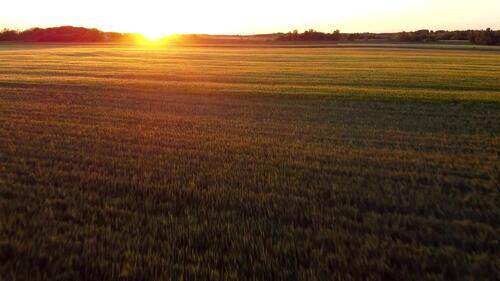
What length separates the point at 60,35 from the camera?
117 metres

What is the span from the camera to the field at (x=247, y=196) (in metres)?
4.52

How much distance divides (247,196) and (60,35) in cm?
12577

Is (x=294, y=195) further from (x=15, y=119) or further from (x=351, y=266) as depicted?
(x=15, y=119)

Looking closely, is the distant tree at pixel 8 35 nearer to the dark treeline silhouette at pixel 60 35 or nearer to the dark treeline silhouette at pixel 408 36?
the dark treeline silhouette at pixel 60 35

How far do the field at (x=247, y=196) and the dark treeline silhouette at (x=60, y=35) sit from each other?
113778mm

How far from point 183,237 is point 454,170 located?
575 cm

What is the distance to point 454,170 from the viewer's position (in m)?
8.28

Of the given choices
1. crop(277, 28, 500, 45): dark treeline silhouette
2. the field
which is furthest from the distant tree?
the field

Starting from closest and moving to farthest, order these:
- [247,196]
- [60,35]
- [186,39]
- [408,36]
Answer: [247,196] → [408,36] → [60,35] → [186,39]

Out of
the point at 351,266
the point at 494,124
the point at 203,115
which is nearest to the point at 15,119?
the point at 203,115

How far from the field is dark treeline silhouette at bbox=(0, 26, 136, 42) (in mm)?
113778

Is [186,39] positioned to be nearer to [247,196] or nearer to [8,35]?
[8,35]

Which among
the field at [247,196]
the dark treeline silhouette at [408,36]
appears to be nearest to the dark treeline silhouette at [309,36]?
the dark treeline silhouette at [408,36]

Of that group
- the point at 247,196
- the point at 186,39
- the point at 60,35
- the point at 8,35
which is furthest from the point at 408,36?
the point at 247,196
